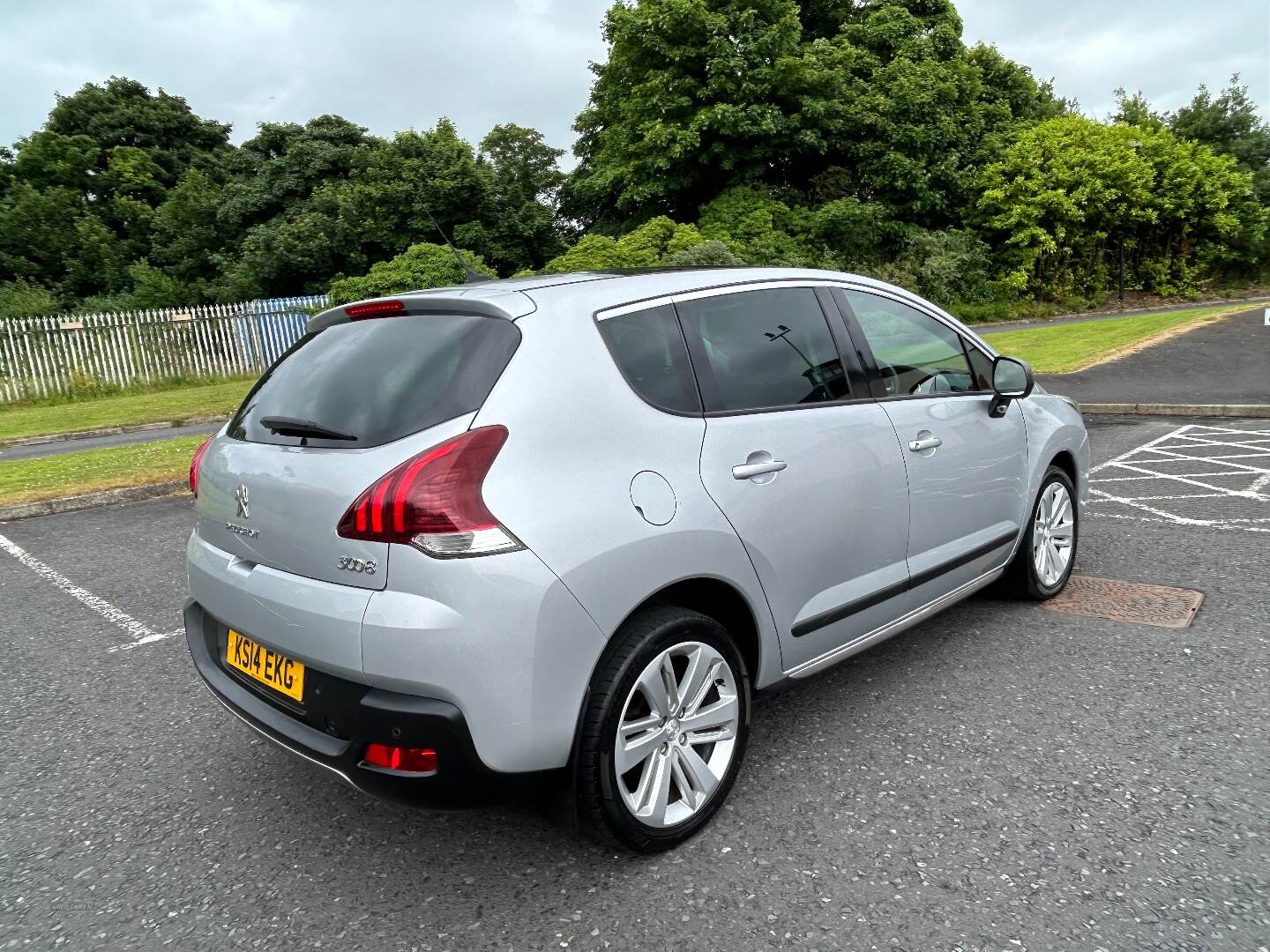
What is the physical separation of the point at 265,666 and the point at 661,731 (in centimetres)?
116

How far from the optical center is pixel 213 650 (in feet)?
9.00

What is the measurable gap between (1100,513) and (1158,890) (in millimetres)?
4410

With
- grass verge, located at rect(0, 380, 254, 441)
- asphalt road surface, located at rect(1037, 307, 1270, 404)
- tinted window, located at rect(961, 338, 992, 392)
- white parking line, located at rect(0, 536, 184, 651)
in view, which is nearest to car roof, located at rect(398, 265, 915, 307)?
tinted window, located at rect(961, 338, 992, 392)

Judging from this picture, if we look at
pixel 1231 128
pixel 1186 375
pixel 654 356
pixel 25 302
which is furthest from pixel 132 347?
pixel 1231 128

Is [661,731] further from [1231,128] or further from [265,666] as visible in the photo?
[1231,128]

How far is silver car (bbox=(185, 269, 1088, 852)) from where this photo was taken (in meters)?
2.09

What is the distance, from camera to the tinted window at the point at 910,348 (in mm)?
3359

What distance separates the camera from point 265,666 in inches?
96.3

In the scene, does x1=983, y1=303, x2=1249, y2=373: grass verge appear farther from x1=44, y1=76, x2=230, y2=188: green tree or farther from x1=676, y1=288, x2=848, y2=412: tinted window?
x1=44, y1=76, x2=230, y2=188: green tree

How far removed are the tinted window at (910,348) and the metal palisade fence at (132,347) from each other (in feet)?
69.2

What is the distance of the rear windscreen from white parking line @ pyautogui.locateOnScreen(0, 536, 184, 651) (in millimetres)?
2239

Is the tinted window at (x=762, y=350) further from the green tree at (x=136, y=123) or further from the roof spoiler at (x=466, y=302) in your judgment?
the green tree at (x=136, y=123)

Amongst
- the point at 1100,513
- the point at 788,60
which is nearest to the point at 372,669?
the point at 1100,513

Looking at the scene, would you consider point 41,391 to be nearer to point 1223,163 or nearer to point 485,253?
point 485,253
